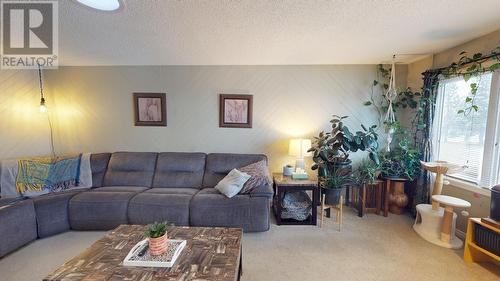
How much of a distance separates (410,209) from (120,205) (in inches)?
159

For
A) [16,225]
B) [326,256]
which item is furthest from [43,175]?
[326,256]

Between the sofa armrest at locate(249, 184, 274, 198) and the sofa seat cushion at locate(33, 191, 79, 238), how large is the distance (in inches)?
89.9

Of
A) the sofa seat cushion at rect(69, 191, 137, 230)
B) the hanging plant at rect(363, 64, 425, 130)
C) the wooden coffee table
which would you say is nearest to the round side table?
the hanging plant at rect(363, 64, 425, 130)

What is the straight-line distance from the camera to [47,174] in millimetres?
2820

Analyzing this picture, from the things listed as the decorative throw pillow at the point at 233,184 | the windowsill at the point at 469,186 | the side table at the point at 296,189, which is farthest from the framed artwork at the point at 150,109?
the windowsill at the point at 469,186

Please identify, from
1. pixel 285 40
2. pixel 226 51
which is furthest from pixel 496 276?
pixel 226 51

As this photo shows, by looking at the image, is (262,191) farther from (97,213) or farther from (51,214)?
(51,214)

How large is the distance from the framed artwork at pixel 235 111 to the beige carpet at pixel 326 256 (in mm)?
1677

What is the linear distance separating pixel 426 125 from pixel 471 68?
2.73ft

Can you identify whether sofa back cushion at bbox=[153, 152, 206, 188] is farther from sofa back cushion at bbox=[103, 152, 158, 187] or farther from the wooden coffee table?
the wooden coffee table

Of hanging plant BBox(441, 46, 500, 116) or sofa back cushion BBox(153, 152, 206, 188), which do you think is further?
sofa back cushion BBox(153, 152, 206, 188)

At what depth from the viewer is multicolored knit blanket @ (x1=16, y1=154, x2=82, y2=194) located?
8.75ft

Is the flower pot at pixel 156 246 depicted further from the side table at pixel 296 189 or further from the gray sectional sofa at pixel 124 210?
the side table at pixel 296 189

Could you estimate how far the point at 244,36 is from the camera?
7.64 feet
